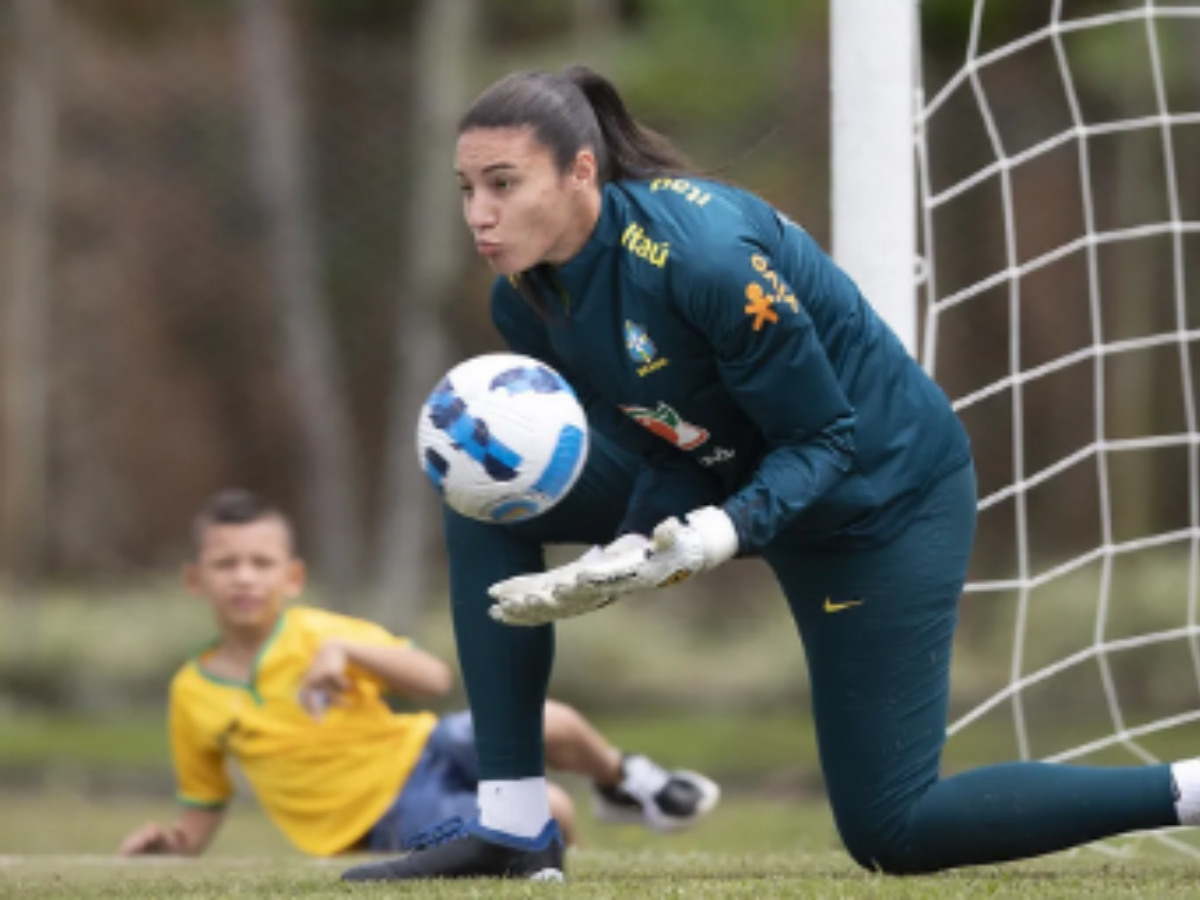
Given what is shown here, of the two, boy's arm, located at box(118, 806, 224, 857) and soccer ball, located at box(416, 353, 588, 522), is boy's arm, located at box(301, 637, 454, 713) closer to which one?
boy's arm, located at box(118, 806, 224, 857)

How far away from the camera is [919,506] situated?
12.5 feet

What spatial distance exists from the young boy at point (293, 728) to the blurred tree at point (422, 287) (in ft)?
15.0

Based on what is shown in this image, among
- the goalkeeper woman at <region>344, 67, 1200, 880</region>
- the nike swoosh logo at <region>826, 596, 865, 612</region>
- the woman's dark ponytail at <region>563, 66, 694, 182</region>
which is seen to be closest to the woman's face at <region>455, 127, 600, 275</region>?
the goalkeeper woman at <region>344, 67, 1200, 880</region>

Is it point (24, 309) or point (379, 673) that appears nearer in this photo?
point (379, 673)

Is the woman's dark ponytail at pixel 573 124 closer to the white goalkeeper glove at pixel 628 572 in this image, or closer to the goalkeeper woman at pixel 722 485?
the goalkeeper woman at pixel 722 485

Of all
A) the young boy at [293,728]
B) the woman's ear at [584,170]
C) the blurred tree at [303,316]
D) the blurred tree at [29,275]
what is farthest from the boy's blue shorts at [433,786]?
the blurred tree at [29,275]

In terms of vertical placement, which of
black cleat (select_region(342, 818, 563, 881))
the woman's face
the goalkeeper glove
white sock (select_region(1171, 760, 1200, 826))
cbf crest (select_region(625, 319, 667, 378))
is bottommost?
black cleat (select_region(342, 818, 563, 881))

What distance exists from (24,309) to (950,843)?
29.5 ft

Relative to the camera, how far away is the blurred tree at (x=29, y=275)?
11.6 m

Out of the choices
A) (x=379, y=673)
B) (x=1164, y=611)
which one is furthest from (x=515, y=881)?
(x=1164, y=611)

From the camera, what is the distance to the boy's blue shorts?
17.8 ft

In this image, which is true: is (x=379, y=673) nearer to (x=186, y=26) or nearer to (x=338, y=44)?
(x=338, y=44)

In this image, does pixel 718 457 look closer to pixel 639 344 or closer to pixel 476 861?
pixel 639 344

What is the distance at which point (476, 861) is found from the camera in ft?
12.6
